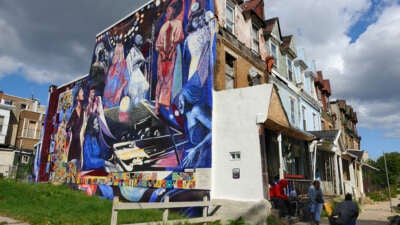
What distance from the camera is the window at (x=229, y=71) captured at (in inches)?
557

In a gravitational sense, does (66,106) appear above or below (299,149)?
above

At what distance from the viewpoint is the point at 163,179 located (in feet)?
43.0

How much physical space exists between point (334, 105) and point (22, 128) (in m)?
39.0

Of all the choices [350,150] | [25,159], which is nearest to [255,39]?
[350,150]

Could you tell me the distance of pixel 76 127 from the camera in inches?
813

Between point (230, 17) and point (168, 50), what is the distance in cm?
369

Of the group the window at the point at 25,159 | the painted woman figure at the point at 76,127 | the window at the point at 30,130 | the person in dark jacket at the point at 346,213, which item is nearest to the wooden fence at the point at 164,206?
the person in dark jacket at the point at 346,213

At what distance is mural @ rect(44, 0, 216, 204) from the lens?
1274 cm

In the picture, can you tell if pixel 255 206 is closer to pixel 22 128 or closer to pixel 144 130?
pixel 144 130

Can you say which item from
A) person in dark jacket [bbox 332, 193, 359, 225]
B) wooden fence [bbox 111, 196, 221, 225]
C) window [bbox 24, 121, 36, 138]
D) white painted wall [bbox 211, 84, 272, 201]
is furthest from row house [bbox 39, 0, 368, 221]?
window [bbox 24, 121, 36, 138]

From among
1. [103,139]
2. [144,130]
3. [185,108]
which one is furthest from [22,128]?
[185,108]

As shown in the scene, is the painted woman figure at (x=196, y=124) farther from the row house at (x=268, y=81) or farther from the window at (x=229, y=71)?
the window at (x=229, y=71)

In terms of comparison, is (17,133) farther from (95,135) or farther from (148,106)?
(148,106)

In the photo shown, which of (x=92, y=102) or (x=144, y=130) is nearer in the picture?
(x=144, y=130)
